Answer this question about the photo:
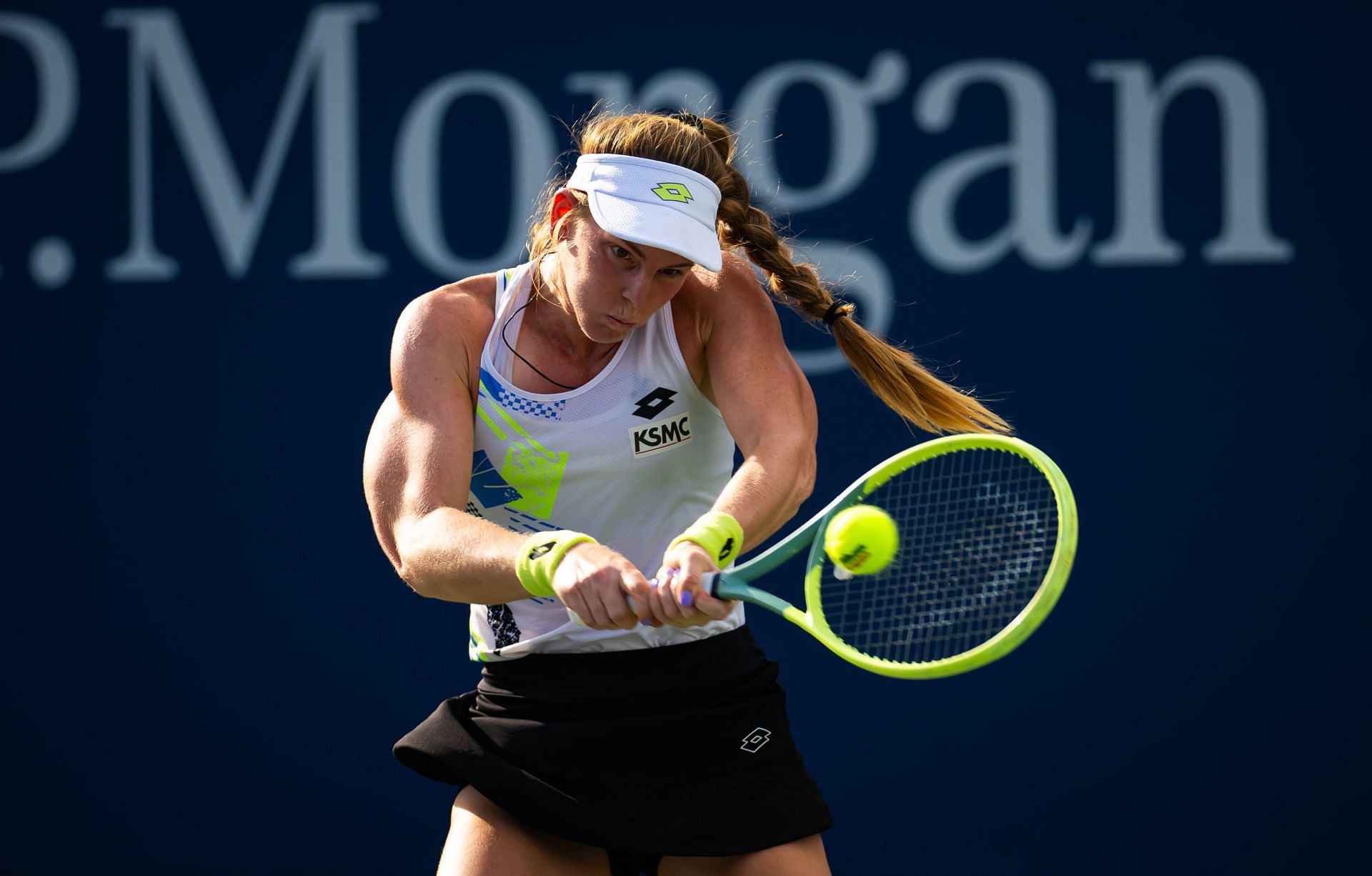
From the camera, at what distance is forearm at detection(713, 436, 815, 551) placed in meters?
2.01

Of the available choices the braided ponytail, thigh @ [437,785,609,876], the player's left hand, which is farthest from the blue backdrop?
the player's left hand

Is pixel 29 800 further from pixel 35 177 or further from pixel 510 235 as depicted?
pixel 510 235

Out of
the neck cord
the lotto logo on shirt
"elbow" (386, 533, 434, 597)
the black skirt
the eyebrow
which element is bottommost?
the black skirt

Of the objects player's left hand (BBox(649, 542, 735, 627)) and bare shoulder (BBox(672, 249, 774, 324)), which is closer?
player's left hand (BBox(649, 542, 735, 627))

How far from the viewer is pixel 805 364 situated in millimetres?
4035

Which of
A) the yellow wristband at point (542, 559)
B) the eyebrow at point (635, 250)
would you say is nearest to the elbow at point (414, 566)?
the yellow wristband at point (542, 559)

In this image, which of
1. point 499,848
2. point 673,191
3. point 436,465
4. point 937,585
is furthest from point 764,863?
point 673,191

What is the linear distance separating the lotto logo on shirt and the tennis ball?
335 millimetres

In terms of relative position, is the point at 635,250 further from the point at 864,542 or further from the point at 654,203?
the point at 864,542

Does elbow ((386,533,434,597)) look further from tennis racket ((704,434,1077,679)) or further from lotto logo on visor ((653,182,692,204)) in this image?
lotto logo on visor ((653,182,692,204))

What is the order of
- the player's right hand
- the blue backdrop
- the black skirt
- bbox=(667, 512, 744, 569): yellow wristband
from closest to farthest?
the player's right hand < bbox=(667, 512, 744, 569): yellow wristband < the black skirt < the blue backdrop

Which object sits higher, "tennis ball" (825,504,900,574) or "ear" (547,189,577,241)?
"ear" (547,189,577,241)

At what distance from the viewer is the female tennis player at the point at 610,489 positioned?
2.05 meters

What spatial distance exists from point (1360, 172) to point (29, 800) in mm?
3948
